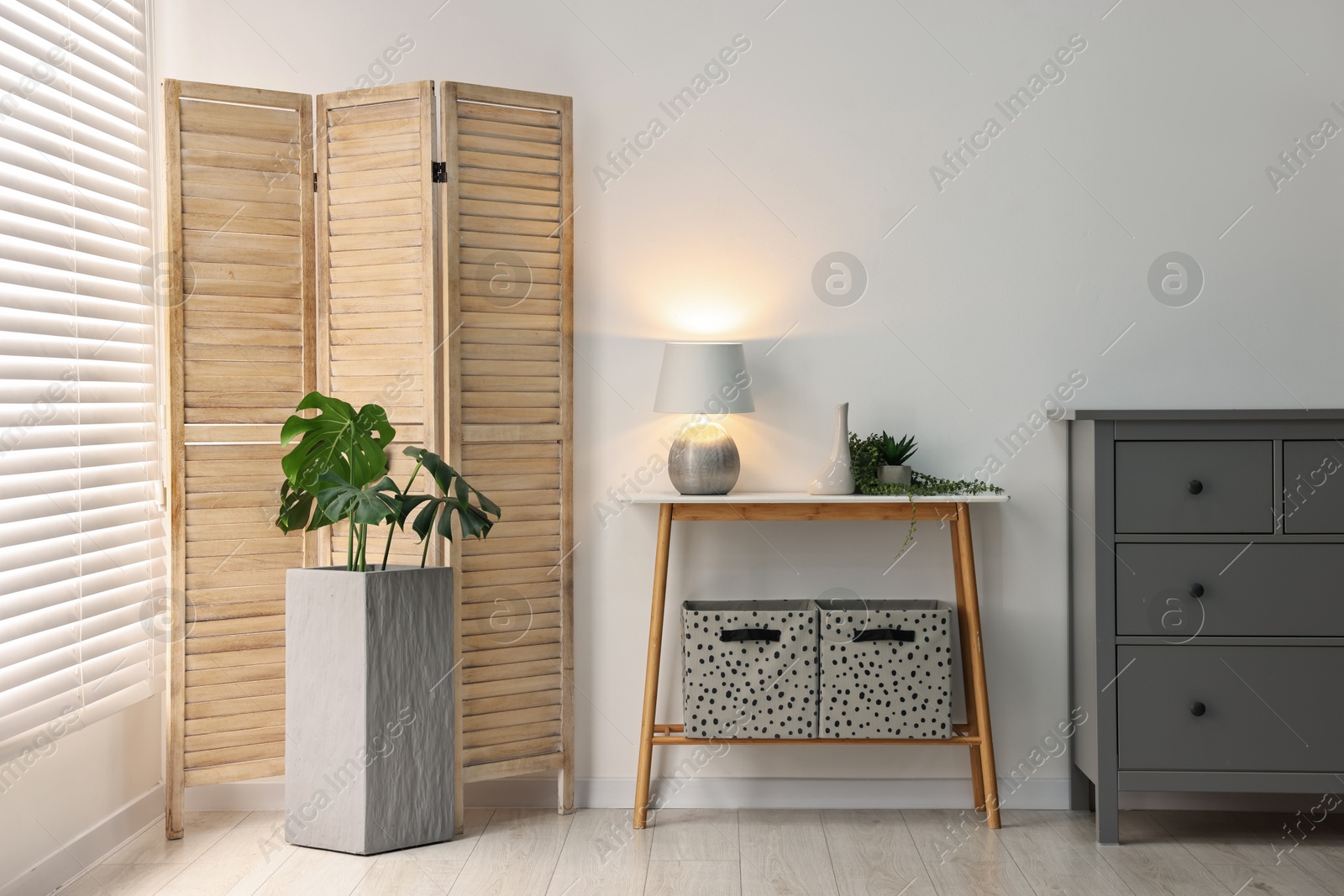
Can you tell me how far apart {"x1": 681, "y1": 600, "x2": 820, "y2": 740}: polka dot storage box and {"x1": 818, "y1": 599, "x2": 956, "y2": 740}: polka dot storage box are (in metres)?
0.06

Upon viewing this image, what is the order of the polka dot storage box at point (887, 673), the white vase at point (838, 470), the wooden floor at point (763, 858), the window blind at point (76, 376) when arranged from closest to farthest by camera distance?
the window blind at point (76, 376)
the wooden floor at point (763, 858)
the polka dot storage box at point (887, 673)
the white vase at point (838, 470)

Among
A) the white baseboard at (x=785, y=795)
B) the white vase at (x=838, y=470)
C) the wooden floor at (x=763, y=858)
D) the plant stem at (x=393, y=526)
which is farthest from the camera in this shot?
the white baseboard at (x=785, y=795)

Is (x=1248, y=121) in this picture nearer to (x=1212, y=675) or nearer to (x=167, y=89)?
(x=1212, y=675)

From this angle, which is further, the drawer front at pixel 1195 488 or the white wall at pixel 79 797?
the drawer front at pixel 1195 488

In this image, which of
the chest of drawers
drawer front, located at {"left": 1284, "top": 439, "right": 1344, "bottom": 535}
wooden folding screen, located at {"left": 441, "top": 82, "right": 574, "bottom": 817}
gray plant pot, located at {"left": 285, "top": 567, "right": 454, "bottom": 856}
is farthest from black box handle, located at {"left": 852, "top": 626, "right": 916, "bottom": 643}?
gray plant pot, located at {"left": 285, "top": 567, "right": 454, "bottom": 856}

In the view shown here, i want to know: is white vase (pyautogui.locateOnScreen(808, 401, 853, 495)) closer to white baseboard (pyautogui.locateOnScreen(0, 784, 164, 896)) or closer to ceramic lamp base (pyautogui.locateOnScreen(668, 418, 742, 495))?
ceramic lamp base (pyautogui.locateOnScreen(668, 418, 742, 495))

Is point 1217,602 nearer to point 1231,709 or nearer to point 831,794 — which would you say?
point 1231,709

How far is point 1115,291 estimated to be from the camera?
3.01 meters

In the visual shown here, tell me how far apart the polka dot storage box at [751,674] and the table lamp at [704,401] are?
0.37 metres

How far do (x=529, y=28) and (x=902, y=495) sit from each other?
1776 millimetres

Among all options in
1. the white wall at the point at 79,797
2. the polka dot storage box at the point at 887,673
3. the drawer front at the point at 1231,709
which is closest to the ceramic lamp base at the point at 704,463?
the polka dot storage box at the point at 887,673

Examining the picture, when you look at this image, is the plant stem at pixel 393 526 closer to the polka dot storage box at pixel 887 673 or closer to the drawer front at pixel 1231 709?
the polka dot storage box at pixel 887 673

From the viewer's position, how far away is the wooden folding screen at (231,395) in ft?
9.05

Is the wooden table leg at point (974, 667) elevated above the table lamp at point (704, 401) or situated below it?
below
